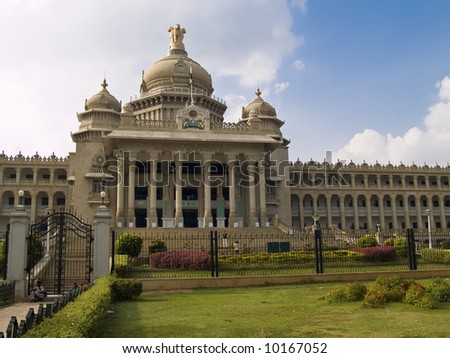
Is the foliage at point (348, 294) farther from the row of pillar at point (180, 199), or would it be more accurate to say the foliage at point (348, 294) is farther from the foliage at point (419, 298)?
the row of pillar at point (180, 199)

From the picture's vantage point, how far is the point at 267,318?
393 inches

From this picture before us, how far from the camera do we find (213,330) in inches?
342


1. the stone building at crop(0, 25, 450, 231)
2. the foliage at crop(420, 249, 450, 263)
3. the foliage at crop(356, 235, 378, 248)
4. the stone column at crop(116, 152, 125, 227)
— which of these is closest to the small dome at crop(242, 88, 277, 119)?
the stone building at crop(0, 25, 450, 231)

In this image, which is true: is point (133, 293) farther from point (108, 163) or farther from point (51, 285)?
point (108, 163)

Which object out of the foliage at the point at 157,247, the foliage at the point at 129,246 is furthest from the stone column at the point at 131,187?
the foliage at the point at 129,246

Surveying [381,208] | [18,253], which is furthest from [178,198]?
[381,208]

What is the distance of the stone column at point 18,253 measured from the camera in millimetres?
14859

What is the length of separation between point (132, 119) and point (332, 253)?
73.0 feet

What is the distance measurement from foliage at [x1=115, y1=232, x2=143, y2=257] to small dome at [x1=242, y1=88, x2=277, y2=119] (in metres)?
30.9

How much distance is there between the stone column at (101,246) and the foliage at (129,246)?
812cm

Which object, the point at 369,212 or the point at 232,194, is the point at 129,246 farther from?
the point at 369,212

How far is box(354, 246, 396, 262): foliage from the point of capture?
21750 mm

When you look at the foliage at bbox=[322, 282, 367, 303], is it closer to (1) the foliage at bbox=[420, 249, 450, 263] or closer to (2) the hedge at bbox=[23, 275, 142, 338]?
(2) the hedge at bbox=[23, 275, 142, 338]

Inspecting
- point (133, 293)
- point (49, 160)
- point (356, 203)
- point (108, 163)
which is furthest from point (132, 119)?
point (356, 203)
